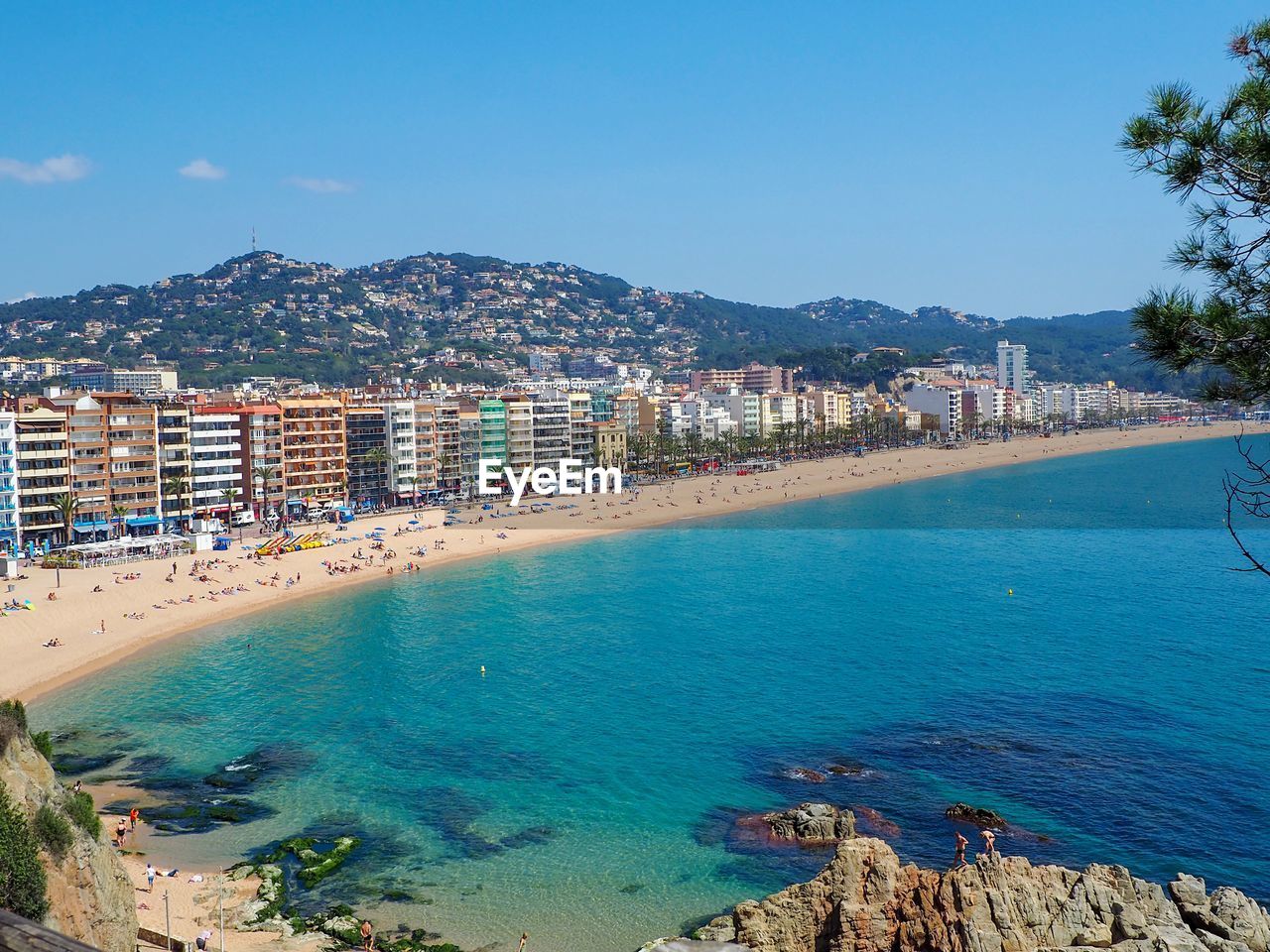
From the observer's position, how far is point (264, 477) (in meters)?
63.8

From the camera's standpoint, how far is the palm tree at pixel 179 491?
57.4 meters

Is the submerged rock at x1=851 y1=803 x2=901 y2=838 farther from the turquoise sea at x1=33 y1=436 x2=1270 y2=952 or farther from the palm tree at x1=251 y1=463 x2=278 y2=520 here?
the palm tree at x1=251 y1=463 x2=278 y2=520

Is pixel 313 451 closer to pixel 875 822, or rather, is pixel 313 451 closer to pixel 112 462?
pixel 112 462

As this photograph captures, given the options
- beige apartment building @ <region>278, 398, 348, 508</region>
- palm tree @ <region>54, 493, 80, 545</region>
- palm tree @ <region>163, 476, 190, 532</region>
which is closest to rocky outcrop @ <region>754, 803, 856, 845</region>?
palm tree @ <region>54, 493, 80, 545</region>

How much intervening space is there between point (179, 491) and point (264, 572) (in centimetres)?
1228

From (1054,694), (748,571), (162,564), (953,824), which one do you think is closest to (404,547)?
(162,564)

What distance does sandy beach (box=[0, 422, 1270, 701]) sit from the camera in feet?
118

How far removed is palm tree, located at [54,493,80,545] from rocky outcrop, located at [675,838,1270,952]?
1795 inches

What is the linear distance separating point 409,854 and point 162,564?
33.4 meters

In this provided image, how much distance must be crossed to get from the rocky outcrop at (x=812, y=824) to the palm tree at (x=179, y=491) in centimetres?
4595

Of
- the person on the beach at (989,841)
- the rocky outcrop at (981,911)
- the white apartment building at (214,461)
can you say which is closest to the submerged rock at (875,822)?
the person on the beach at (989,841)

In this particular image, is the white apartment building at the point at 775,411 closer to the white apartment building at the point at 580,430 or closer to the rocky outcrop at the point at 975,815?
the white apartment building at the point at 580,430

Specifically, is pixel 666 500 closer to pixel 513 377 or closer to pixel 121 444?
pixel 121 444

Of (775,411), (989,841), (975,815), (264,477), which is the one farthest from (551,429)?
(989,841)
